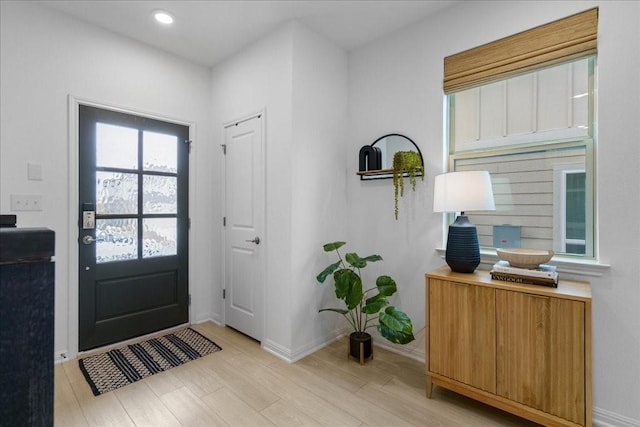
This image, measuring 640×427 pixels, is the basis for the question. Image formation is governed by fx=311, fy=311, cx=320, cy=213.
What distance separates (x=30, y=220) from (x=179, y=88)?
1.73 m

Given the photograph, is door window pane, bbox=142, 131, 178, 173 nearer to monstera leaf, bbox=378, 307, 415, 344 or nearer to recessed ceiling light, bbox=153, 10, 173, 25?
recessed ceiling light, bbox=153, 10, 173, 25

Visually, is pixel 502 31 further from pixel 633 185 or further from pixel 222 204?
pixel 222 204

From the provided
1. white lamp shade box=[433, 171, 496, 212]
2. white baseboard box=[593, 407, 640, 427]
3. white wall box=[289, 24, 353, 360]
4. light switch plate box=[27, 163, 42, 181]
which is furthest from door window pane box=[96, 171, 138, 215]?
white baseboard box=[593, 407, 640, 427]

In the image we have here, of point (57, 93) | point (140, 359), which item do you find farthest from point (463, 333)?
point (57, 93)

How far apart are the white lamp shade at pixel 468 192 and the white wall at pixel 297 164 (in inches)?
45.1

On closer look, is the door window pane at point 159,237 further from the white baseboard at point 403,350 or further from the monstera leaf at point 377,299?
the white baseboard at point 403,350

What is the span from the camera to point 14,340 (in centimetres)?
37

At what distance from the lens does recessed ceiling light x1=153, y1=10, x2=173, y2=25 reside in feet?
8.07

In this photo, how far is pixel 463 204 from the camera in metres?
1.96

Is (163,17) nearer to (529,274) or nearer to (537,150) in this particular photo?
(537,150)

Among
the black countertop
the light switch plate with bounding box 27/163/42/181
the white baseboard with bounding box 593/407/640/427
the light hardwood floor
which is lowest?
the light hardwood floor

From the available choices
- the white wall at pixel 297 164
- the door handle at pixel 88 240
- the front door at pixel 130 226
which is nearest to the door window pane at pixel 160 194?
the front door at pixel 130 226

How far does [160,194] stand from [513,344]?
121 inches

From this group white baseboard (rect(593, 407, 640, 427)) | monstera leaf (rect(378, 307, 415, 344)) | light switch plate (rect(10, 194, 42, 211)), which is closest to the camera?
white baseboard (rect(593, 407, 640, 427))
